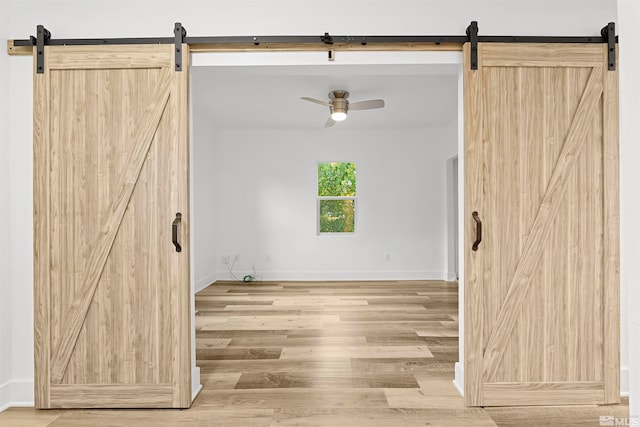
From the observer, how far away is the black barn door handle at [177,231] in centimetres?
216

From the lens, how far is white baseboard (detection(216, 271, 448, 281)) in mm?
6562

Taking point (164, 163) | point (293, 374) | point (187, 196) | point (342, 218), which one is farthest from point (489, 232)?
point (342, 218)

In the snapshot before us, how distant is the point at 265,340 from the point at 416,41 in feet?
8.29

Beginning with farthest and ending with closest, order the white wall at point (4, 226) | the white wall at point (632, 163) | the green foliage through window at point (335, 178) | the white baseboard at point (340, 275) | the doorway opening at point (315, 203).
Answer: the green foliage through window at point (335, 178), the white baseboard at point (340, 275), the doorway opening at point (315, 203), the white wall at point (4, 226), the white wall at point (632, 163)

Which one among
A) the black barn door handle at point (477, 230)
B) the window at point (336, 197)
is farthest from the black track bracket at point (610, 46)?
the window at point (336, 197)

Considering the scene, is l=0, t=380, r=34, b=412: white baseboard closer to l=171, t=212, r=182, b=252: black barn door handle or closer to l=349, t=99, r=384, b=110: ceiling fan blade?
l=171, t=212, r=182, b=252: black barn door handle

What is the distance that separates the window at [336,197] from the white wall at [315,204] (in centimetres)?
12

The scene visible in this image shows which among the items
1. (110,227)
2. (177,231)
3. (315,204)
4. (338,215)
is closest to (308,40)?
(177,231)

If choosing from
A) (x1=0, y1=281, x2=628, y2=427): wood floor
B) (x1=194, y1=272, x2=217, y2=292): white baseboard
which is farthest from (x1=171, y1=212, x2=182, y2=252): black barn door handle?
(x1=194, y1=272, x2=217, y2=292): white baseboard

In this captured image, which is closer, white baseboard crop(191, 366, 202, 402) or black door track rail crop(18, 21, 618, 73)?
black door track rail crop(18, 21, 618, 73)

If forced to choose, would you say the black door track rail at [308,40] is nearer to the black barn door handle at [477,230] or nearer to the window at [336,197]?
the black barn door handle at [477,230]

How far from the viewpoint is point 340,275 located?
21.6 ft

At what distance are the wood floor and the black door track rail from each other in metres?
1.88

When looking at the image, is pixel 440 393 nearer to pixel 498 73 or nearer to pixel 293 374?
pixel 293 374
